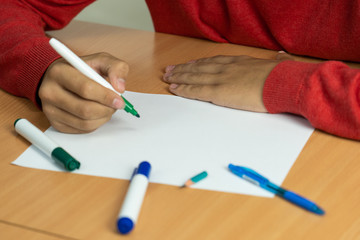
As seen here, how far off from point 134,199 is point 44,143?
212mm

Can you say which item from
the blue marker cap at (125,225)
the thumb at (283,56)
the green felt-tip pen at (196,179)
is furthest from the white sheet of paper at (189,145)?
the thumb at (283,56)

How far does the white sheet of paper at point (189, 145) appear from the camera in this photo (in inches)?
28.1

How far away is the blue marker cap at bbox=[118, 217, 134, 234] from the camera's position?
60cm

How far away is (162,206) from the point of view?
65 centimetres

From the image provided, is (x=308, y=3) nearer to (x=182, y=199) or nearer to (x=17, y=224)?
(x=182, y=199)

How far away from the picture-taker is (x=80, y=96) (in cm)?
79

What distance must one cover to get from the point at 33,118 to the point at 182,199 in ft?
1.21

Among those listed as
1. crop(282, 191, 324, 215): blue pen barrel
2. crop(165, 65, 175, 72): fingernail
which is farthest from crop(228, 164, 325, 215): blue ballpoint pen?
crop(165, 65, 175, 72): fingernail

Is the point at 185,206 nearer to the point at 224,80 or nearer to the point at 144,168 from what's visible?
the point at 144,168

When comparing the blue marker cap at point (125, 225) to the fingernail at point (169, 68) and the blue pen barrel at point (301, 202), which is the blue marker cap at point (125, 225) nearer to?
the blue pen barrel at point (301, 202)

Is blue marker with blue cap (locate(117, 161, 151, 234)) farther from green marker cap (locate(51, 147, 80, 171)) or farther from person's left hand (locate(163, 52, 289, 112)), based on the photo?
person's left hand (locate(163, 52, 289, 112))

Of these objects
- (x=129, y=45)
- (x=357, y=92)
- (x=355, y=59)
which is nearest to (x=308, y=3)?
(x=355, y=59)

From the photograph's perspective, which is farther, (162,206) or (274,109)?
(274,109)

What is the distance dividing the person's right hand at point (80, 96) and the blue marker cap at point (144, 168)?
0.36ft
